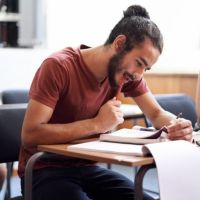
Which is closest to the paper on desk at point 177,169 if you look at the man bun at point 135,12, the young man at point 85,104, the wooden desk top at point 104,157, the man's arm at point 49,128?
the wooden desk top at point 104,157

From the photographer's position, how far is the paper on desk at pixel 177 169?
4.05 feet

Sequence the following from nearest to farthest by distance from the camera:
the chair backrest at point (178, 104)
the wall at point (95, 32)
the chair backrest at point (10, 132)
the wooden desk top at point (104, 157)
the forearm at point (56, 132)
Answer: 1. the wooden desk top at point (104, 157)
2. the forearm at point (56, 132)
3. the chair backrest at point (10, 132)
4. the chair backrest at point (178, 104)
5. the wall at point (95, 32)

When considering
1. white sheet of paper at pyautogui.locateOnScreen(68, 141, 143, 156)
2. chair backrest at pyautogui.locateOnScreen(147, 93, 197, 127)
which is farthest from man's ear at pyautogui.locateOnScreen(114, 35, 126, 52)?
chair backrest at pyautogui.locateOnScreen(147, 93, 197, 127)

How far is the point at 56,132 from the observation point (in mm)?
1509

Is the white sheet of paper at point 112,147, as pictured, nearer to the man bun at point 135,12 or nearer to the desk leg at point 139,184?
the desk leg at point 139,184

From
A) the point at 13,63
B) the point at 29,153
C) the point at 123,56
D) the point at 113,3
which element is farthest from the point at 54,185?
the point at 113,3

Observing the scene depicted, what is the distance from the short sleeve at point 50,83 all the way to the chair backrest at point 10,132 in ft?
1.08

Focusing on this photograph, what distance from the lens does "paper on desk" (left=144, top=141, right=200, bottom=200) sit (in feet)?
4.05

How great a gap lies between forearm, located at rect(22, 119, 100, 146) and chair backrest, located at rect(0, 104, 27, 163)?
0.29 meters

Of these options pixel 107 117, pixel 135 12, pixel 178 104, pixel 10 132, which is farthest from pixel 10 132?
pixel 178 104

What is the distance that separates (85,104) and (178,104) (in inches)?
45.4

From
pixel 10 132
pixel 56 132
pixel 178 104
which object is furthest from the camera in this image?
pixel 178 104

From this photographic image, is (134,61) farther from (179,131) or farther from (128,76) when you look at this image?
(179,131)

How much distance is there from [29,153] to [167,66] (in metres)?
2.66
